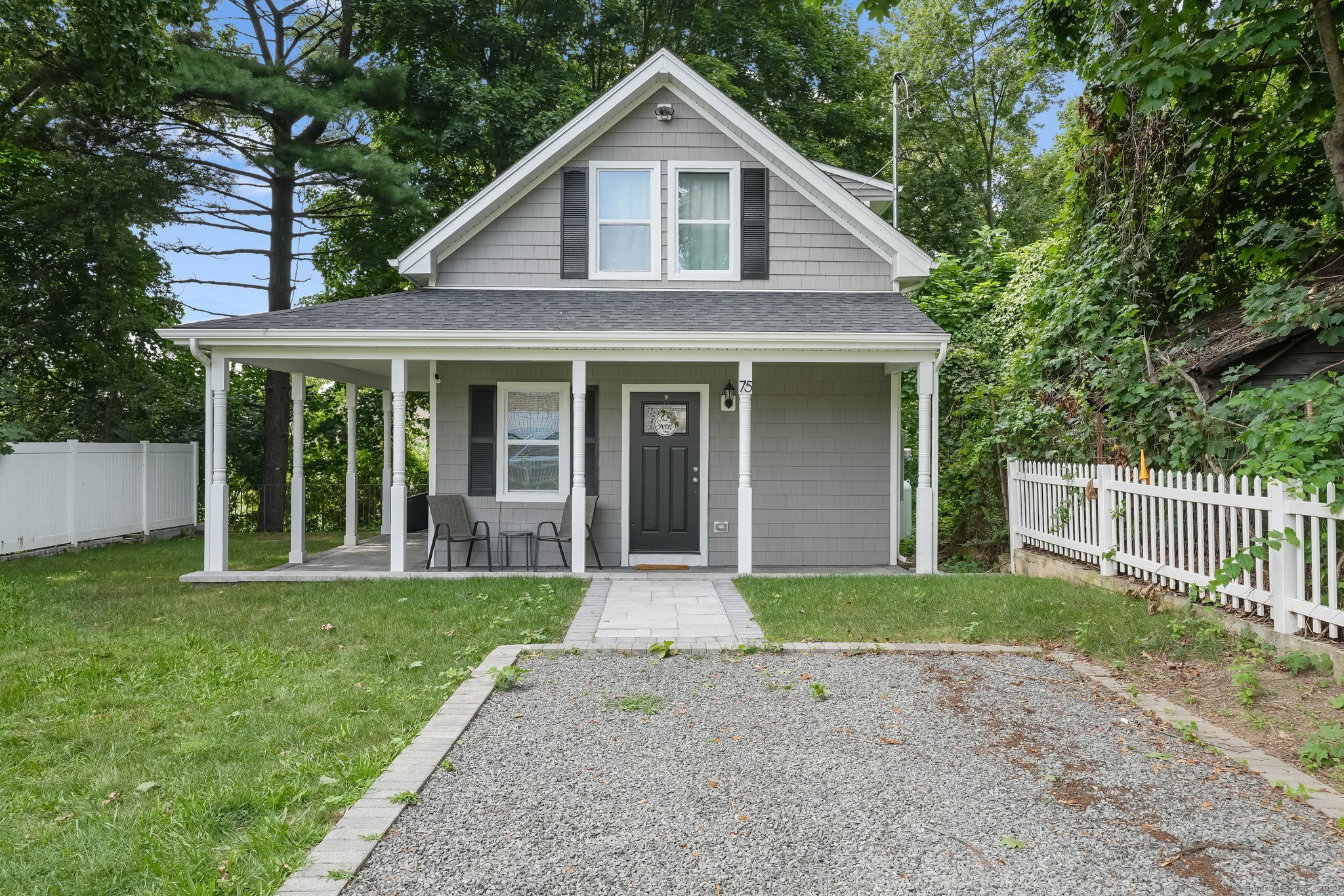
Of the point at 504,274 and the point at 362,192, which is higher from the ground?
the point at 362,192

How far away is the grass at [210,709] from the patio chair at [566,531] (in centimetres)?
99

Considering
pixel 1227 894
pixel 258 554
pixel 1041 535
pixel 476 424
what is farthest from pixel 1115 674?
pixel 258 554

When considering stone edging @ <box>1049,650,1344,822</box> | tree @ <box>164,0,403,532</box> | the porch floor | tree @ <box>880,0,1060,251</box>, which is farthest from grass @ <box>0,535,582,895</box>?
tree @ <box>880,0,1060,251</box>

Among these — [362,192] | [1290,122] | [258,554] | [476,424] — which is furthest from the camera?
[362,192]

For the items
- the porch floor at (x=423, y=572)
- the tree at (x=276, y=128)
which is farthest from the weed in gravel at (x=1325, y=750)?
the tree at (x=276, y=128)

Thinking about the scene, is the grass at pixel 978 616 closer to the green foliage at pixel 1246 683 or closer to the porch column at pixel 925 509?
the green foliage at pixel 1246 683

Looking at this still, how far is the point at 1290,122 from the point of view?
25.8 ft

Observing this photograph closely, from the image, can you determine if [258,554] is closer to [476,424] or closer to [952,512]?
[476,424]

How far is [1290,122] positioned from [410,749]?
912cm

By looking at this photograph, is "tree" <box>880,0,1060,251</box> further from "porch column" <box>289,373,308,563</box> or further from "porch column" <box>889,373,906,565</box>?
"porch column" <box>289,373,308,563</box>

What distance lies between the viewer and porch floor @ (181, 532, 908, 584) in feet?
30.8

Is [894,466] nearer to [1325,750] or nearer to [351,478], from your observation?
[1325,750]

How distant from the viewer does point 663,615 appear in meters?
7.43

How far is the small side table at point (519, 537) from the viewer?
10.2 m
